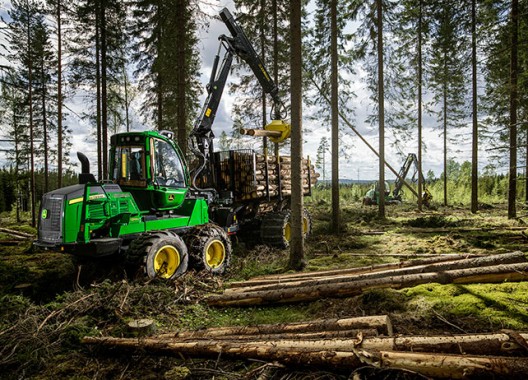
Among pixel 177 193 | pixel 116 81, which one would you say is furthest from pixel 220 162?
pixel 116 81

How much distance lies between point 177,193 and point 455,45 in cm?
1729

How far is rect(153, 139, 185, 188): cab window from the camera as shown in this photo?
7906 mm

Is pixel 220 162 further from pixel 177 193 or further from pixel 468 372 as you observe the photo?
pixel 468 372

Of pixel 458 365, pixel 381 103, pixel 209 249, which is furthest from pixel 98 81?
pixel 458 365

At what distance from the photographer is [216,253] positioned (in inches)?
340

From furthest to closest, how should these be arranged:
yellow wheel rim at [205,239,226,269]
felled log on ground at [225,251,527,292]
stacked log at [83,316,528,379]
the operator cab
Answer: yellow wheel rim at [205,239,226,269] < the operator cab < felled log on ground at [225,251,527,292] < stacked log at [83,316,528,379]

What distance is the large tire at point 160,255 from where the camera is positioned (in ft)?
21.6

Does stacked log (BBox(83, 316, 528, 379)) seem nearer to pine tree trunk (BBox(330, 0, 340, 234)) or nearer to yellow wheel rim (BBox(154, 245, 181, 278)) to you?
yellow wheel rim (BBox(154, 245, 181, 278))

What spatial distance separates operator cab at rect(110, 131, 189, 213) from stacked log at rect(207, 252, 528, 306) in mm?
2995

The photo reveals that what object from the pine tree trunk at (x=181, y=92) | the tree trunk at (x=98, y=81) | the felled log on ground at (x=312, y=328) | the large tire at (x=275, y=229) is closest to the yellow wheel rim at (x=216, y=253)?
the large tire at (x=275, y=229)

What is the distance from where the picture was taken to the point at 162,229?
26.2ft

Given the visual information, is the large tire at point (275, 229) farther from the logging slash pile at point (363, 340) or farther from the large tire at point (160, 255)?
the logging slash pile at point (363, 340)

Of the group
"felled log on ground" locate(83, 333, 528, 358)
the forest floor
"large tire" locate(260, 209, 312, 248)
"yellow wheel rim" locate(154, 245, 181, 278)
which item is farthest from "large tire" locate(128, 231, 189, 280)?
"large tire" locate(260, 209, 312, 248)

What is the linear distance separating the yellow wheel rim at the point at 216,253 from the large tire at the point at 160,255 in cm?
110
